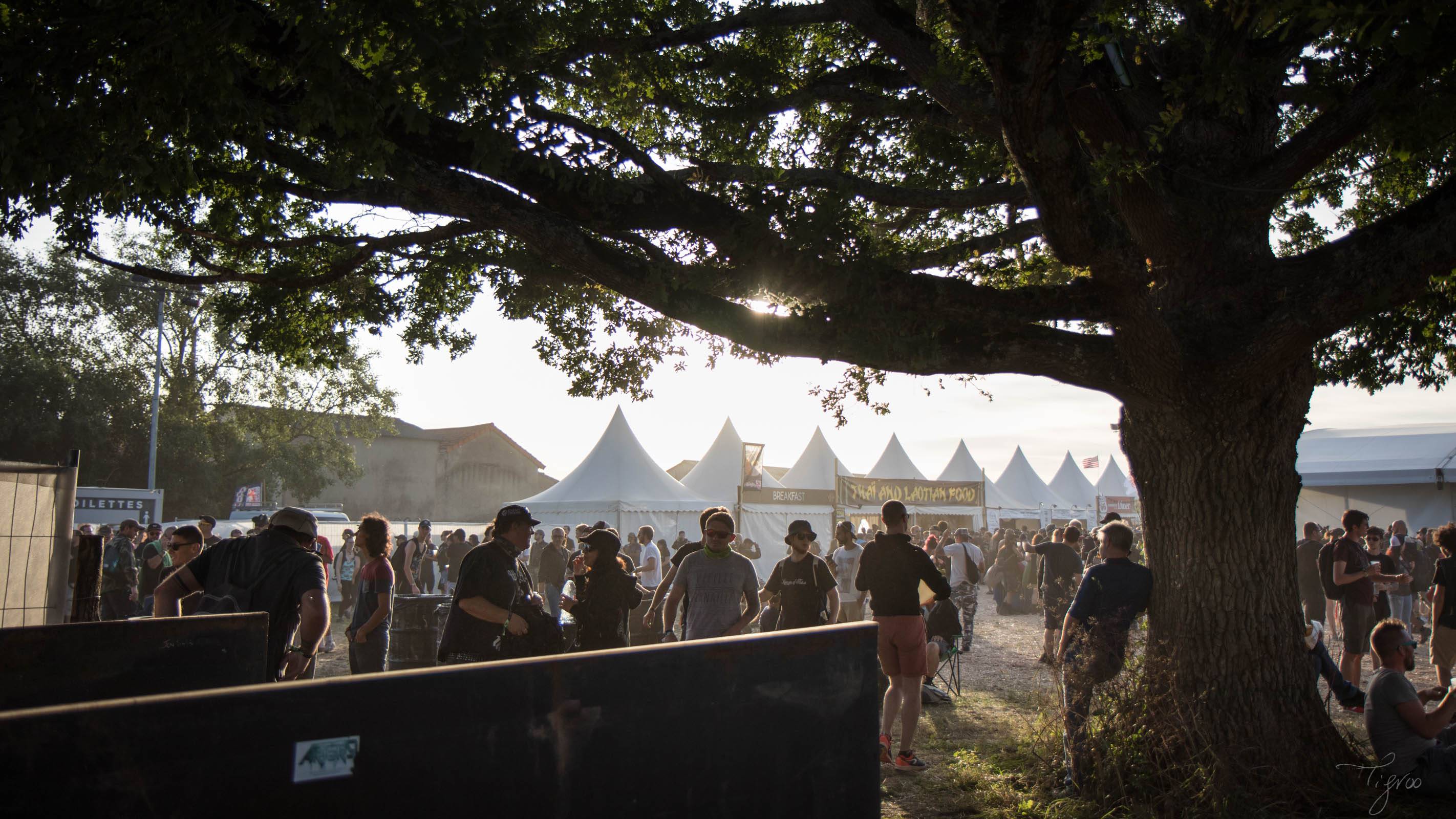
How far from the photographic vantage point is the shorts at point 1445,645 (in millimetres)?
7797

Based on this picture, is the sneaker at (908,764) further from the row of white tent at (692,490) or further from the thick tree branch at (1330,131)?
the row of white tent at (692,490)

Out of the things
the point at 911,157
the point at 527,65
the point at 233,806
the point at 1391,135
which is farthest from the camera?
the point at 911,157

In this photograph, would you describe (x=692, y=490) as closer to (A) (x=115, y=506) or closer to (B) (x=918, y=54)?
(A) (x=115, y=506)

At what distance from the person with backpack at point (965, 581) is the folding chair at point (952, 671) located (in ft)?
1.47

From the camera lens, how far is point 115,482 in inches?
1495

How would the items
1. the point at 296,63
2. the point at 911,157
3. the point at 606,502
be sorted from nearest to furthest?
the point at 296,63, the point at 911,157, the point at 606,502

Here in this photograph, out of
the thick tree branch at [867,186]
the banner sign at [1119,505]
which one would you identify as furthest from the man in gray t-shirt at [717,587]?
the banner sign at [1119,505]

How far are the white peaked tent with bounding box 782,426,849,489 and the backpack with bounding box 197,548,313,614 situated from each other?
80.7 ft

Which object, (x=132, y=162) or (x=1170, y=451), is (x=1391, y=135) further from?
(x=132, y=162)

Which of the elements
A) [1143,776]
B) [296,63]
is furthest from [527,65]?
[1143,776]

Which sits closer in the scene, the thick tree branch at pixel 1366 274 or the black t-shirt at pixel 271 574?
the thick tree branch at pixel 1366 274

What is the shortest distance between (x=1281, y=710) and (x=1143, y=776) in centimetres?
90

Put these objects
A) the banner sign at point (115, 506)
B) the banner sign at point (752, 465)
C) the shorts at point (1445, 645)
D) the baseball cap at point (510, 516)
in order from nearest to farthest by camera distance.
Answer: the baseball cap at point (510, 516), the shorts at point (1445, 645), the banner sign at point (115, 506), the banner sign at point (752, 465)

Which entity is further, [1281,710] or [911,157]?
[911,157]
